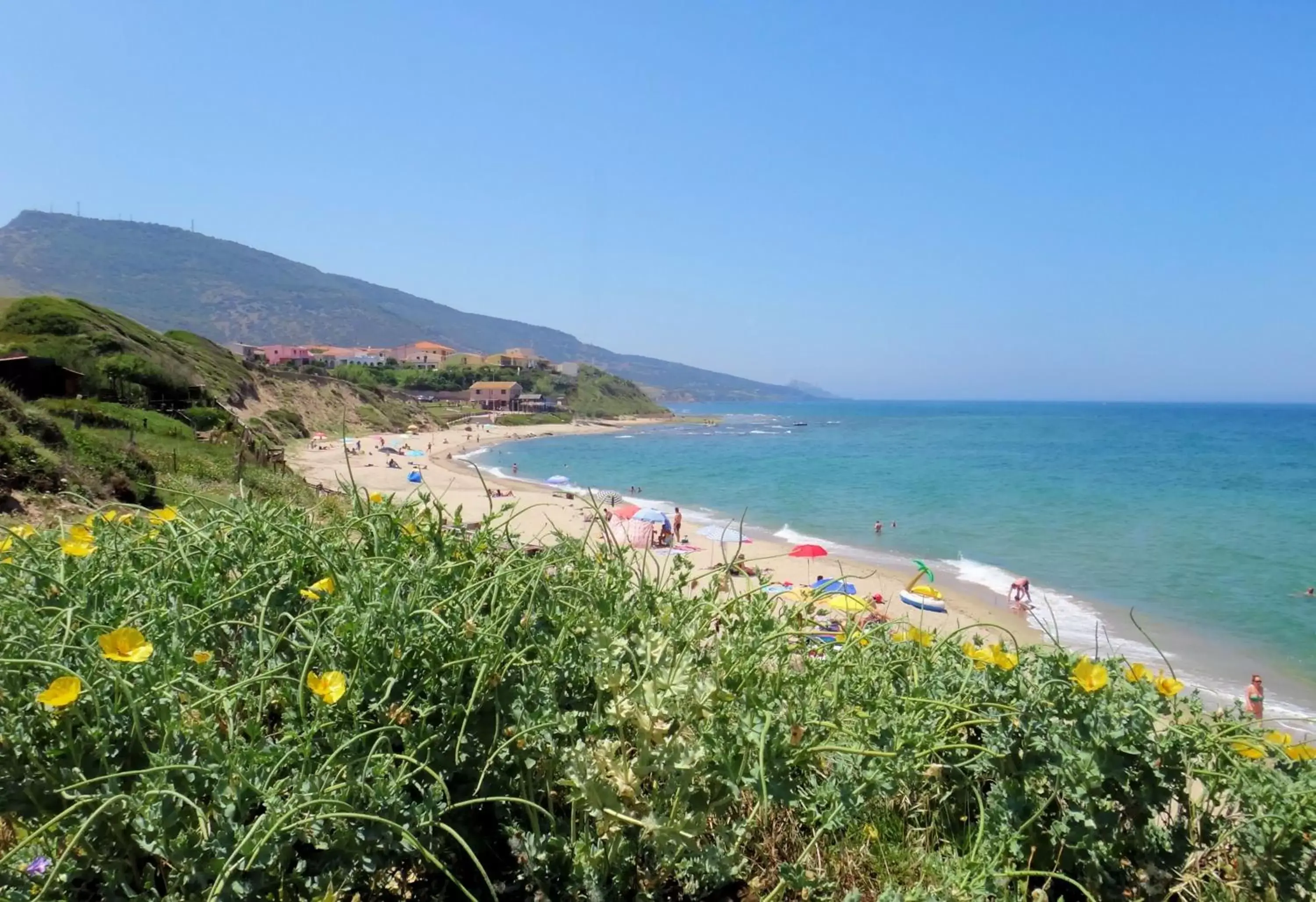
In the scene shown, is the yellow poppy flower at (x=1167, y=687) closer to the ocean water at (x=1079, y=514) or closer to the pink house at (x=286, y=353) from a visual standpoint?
the ocean water at (x=1079, y=514)

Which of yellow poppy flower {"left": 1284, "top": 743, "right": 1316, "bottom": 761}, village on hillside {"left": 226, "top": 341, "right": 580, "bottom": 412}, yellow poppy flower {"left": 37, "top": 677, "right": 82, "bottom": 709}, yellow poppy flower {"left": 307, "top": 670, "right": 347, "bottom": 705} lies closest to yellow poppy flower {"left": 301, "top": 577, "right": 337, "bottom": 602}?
yellow poppy flower {"left": 307, "top": 670, "right": 347, "bottom": 705}

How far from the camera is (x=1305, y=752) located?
1.48 metres

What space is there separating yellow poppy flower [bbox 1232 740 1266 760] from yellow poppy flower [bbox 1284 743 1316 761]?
0.04m

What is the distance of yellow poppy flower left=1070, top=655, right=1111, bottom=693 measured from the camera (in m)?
1.43

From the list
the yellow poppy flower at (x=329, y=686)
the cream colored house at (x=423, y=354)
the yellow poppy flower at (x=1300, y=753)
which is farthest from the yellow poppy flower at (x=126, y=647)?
the cream colored house at (x=423, y=354)

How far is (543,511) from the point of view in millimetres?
25766

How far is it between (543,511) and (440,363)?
385 ft

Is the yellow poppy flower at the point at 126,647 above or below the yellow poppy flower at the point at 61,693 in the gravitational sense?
above

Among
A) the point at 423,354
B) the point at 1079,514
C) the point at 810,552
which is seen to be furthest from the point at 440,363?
the point at 810,552

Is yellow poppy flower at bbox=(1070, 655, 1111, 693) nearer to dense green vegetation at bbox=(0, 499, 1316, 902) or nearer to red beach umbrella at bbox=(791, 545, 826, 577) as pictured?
dense green vegetation at bbox=(0, 499, 1316, 902)

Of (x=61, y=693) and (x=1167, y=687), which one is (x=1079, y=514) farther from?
(x=61, y=693)

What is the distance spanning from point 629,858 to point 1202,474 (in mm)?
53912

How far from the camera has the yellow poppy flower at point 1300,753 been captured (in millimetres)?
1475

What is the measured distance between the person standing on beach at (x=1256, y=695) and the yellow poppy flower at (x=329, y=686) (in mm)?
6754
